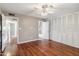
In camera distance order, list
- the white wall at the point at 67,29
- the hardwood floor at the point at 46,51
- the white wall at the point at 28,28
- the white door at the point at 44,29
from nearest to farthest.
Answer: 1. the hardwood floor at the point at 46,51
2. the white wall at the point at 67,29
3. the white wall at the point at 28,28
4. the white door at the point at 44,29

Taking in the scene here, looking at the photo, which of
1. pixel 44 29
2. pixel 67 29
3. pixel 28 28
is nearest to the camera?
pixel 67 29

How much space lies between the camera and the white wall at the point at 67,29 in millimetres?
5225

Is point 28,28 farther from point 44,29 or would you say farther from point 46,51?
point 46,51

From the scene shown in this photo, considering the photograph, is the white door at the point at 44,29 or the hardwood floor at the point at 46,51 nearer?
the hardwood floor at the point at 46,51

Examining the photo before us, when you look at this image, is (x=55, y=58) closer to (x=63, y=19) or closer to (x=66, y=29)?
(x=66, y=29)

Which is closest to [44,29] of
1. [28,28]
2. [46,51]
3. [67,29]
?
[28,28]

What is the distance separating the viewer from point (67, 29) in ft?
19.5

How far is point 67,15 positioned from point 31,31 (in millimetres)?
3007

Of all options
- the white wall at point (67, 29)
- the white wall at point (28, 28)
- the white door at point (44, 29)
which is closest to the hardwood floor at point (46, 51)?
the white wall at point (67, 29)

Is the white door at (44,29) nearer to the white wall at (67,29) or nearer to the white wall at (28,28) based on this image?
the white wall at (67,29)

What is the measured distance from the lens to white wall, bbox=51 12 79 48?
17.1ft

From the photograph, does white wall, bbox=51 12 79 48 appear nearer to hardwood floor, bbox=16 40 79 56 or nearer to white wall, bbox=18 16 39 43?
hardwood floor, bbox=16 40 79 56

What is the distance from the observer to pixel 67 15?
5.91 metres

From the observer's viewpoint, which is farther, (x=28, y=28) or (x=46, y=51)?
(x=28, y=28)
